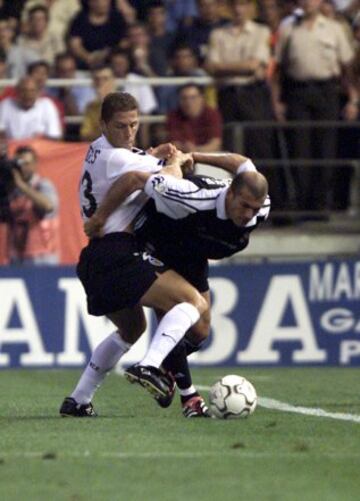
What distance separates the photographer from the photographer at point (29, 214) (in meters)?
16.2

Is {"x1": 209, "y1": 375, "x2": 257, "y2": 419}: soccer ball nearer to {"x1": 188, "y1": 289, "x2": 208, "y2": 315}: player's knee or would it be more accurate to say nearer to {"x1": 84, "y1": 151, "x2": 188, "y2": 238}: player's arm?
{"x1": 188, "y1": 289, "x2": 208, "y2": 315}: player's knee

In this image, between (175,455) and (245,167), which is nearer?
(175,455)

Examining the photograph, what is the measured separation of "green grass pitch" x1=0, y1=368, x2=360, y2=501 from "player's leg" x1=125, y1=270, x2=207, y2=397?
0.33 m

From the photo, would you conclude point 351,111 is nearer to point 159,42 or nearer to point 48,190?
point 159,42

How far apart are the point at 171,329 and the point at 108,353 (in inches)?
25.4

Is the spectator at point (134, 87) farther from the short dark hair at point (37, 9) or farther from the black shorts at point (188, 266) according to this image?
the black shorts at point (188, 266)

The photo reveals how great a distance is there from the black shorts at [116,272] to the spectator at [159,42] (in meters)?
8.51

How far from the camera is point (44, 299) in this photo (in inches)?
635

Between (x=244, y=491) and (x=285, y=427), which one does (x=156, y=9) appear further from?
(x=244, y=491)

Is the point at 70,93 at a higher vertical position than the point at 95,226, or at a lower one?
lower

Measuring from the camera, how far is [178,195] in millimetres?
9711

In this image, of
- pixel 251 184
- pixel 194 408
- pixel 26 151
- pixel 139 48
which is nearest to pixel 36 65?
pixel 26 151

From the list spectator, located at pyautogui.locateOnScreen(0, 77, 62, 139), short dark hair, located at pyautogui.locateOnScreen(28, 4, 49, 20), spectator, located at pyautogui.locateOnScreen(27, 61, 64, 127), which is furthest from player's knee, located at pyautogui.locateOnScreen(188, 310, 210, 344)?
short dark hair, located at pyautogui.locateOnScreen(28, 4, 49, 20)

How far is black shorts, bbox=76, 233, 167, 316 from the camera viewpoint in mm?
10055
